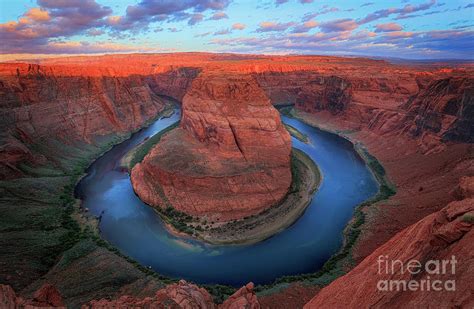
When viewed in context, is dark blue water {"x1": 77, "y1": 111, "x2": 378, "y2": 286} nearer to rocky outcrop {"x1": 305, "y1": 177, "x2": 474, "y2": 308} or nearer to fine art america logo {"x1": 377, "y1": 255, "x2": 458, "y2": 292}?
rocky outcrop {"x1": 305, "y1": 177, "x2": 474, "y2": 308}

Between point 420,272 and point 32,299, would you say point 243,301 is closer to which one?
point 420,272

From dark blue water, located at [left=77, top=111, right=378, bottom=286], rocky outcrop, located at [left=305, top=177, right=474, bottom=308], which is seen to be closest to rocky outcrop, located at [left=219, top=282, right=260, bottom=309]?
rocky outcrop, located at [left=305, top=177, right=474, bottom=308]

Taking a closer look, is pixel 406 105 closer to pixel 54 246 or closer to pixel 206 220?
pixel 206 220

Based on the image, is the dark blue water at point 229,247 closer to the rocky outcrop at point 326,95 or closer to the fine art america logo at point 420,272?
the fine art america logo at point 420,272

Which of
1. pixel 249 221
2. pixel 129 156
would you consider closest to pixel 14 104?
pixel 129 156

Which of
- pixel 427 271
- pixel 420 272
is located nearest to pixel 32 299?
pixel 420 272

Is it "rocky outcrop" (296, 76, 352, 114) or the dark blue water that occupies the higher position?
"rocky outcrop" (296, 76, 352, 114)
